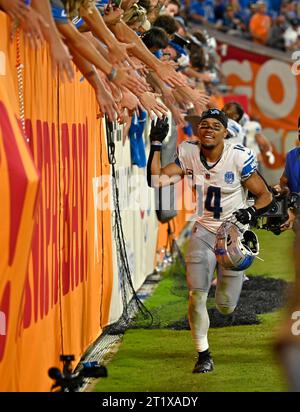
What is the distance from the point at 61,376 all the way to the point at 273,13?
27.5 metres

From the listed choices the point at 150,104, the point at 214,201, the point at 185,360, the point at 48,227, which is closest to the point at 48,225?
the point at 48,227

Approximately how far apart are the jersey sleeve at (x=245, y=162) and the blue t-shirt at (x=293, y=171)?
0.47 metres

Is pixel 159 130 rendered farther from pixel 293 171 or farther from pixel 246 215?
pixel 293 171

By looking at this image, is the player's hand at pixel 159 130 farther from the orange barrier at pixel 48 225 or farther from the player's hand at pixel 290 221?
the player's hand at pixel 290 221

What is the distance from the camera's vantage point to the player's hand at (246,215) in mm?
8750

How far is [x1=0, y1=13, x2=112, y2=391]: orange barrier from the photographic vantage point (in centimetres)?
562

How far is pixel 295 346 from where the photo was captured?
4.04m

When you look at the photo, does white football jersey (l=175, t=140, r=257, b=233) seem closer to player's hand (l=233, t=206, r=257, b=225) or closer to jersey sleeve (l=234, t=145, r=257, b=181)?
jersey sleeve (l=234, t=145, r=257, b=181)

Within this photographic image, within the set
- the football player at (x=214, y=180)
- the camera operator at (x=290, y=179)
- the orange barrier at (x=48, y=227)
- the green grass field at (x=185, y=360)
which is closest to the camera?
the orange barrier at (x=48, y=227)

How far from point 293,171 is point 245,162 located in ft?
2.00

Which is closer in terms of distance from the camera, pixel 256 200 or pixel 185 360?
pixel 256 200

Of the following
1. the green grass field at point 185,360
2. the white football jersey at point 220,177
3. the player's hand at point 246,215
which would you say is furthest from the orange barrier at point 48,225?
the player's hand at point 246,215

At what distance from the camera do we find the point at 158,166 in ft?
30.0

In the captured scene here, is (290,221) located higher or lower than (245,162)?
lower
